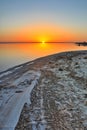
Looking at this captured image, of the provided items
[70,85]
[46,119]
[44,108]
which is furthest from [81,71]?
[46,119]

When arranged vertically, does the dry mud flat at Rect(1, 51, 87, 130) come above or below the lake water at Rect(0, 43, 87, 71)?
above

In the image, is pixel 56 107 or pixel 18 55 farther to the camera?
pixel 18 55

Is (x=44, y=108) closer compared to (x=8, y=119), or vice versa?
(x=8, y=119)

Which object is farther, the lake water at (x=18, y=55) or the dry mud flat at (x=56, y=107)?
the lake water at (x=18, y=55)

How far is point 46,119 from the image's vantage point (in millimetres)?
8312

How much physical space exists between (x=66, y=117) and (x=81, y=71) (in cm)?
1019

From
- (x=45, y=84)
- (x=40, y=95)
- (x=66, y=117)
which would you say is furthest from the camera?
(x=45, y=84)

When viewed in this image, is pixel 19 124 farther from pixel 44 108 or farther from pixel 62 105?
pixel 62 105

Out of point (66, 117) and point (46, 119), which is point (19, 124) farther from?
point (66, 117)

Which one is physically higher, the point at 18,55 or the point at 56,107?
the point at 56,107

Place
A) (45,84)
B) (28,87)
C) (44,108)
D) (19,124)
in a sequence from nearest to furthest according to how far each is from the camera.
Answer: (19,124) → (44,108) → (28,87) → (45,84)

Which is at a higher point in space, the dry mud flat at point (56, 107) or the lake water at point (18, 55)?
the dry mud flat at point (56, 107)

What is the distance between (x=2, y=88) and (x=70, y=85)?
4169mm

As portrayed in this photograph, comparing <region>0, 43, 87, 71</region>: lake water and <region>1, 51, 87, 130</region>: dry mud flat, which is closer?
<region>1, 51, 87, 130</region>: dry mud flat
